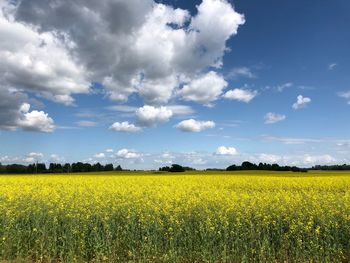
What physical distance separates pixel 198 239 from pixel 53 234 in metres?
4.86

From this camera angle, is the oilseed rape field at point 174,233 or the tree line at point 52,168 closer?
the oilseed rape field at point 174,233

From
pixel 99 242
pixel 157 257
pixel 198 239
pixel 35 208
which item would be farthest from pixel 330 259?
pixel 35 208

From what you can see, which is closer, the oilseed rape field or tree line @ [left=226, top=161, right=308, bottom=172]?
the oilseed rape field

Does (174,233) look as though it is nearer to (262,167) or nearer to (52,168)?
(262,167)

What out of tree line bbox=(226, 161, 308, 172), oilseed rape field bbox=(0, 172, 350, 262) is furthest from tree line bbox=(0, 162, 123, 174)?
oilseed rape field bbox=(0, 172, 350, 262)

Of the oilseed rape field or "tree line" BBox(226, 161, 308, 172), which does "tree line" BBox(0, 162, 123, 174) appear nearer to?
"tree line" BBox(226, 161, 308, 172)

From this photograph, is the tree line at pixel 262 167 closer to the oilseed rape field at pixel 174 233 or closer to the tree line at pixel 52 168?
the tree line at pixel 52 168

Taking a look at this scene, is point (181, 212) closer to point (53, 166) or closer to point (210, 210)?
point (210, 210)

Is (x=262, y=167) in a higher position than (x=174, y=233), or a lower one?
higher

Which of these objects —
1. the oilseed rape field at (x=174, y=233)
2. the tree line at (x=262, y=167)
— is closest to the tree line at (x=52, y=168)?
the tree line at (x=262, y=167)

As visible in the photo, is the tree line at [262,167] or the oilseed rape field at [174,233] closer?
the oilseed rape field at [174,233]

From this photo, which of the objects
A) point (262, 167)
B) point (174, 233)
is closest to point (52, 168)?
point (262, 167)

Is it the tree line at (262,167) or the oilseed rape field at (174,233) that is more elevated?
the tree line at (262,167)

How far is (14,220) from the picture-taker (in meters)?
13.6
